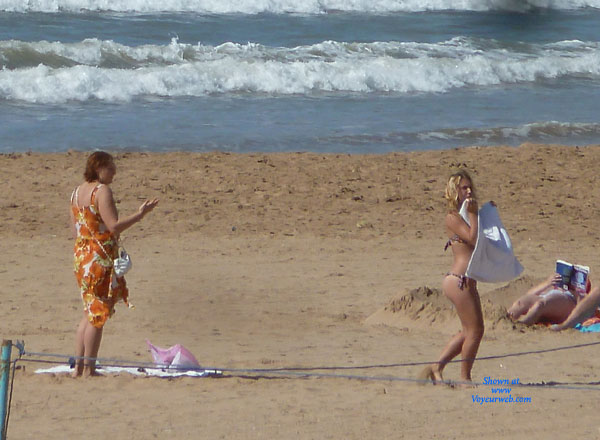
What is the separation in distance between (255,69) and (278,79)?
49 cm

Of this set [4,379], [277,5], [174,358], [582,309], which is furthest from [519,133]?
[277,5]

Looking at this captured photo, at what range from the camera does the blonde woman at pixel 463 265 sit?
6.31 m

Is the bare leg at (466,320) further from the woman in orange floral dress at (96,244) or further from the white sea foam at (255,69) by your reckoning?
the white sea foam at (255,69)

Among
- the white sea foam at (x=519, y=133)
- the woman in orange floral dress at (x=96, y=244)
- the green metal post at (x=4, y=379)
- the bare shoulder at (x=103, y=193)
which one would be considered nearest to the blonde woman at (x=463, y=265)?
the woman in orange floral dress at (x=96, y=244)

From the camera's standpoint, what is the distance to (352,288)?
29.8ft

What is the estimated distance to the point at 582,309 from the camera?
26.6ft

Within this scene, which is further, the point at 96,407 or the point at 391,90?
the point at 391,90

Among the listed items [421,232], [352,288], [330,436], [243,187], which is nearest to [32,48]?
[243,187]

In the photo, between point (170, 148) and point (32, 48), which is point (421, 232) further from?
point (32, 48)

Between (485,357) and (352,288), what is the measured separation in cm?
200

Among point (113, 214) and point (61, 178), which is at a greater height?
point (113, 214)

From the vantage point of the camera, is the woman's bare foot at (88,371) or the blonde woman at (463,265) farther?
the woman's bare foot at (88,371)

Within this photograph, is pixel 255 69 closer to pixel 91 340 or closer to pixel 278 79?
pixel 278 79

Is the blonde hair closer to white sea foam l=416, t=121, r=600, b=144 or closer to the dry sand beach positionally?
the dry sand beach
